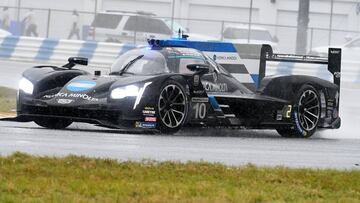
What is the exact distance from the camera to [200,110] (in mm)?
13109

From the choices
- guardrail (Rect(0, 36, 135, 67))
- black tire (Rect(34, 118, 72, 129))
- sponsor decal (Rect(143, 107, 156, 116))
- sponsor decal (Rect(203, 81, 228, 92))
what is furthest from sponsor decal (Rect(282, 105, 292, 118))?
guardrail (Rect(0, 36, 135, 67))

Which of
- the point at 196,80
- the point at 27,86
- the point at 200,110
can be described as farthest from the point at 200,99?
the point at 27,86

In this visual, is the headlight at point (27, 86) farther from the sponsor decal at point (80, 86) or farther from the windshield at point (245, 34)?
the windshield at point (245, 34)

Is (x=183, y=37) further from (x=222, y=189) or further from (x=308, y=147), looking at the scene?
(x=222, y=189)

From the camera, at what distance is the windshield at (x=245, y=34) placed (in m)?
33.0

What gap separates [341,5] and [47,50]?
40.3 ft

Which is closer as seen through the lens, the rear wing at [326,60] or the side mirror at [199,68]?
the side mirror at [199,68]

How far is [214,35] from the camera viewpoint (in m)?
33.9

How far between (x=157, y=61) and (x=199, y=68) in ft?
2.17

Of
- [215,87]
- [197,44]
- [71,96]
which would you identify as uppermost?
[197,44]

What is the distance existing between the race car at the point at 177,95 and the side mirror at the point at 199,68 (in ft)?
0.04

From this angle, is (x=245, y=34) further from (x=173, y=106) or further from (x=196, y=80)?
(x=173, y=106)

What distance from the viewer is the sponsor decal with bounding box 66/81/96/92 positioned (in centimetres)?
1261

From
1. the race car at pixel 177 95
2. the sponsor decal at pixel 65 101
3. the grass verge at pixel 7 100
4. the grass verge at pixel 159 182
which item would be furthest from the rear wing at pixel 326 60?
the grass verge at pixel 159 182
